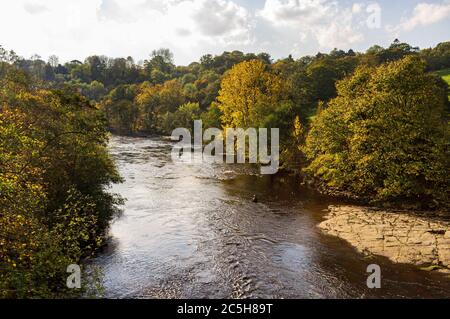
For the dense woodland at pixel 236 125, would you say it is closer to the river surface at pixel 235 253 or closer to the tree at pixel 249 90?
the tree at pixel 249 90

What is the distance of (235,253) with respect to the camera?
21766 millimetres

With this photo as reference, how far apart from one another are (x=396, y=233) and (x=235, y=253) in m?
11.5

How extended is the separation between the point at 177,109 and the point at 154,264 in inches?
3484

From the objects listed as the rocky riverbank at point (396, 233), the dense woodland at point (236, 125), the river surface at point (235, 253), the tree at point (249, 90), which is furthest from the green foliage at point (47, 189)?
the tree at point (249, 90)

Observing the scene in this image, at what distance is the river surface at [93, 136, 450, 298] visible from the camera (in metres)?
17.5

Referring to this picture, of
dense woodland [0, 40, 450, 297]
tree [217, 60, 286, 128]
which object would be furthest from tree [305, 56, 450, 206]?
tree [217, 60, 286, 128]

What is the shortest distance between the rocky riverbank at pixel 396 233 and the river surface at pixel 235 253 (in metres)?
1.01

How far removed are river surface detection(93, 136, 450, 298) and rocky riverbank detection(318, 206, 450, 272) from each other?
3.32 ft

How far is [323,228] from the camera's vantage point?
26.5 m

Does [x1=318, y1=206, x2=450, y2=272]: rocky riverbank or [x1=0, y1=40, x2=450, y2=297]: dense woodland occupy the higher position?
[x1=0, y1=40, x2=450, y2=297]: dense woodland

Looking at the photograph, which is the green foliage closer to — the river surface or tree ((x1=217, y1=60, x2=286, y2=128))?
the river surface
